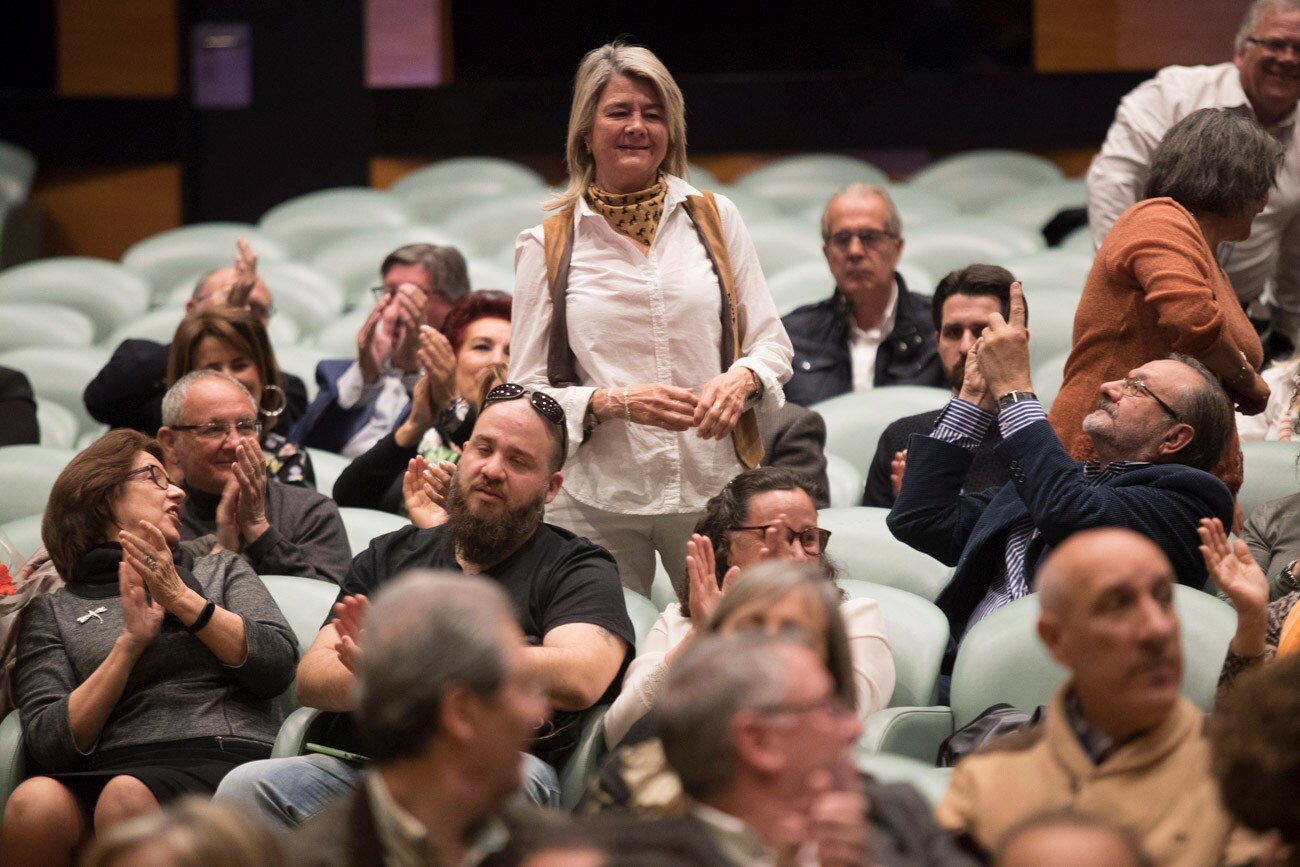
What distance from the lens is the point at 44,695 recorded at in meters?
3.00

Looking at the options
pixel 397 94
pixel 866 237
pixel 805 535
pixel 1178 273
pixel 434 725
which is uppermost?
pixel 397 94

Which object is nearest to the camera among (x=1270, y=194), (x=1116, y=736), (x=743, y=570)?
(x=1116, y=736)

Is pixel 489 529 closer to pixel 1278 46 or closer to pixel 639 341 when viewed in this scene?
pixel 639 341

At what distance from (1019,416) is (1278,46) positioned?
5.86ft

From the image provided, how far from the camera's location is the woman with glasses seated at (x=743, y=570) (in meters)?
2.74

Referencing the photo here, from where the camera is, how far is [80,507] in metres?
3.15

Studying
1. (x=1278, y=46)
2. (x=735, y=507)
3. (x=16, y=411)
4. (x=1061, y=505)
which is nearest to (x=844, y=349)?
(x=1278, y=46)

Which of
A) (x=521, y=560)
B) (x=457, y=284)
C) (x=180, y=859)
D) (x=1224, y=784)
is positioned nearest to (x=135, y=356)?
(x=457, y=284)

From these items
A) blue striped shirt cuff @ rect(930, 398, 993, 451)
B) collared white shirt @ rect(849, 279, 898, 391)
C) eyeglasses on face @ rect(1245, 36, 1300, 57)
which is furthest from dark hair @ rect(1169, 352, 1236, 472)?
→ collared white shirt @ rect(849, 279, 898, 391)

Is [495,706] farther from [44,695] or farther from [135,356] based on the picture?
[135,356]

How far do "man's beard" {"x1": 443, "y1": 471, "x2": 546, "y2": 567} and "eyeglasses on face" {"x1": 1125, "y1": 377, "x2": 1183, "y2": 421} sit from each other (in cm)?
102

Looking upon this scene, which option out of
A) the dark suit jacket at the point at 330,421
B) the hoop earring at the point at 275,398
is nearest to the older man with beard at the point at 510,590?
the hoop earring at the point at 275,398

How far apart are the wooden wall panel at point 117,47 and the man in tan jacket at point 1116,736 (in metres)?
6.58

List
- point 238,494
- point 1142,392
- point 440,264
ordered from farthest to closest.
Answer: point 440,264 → point 238,494 → point 1142,392
